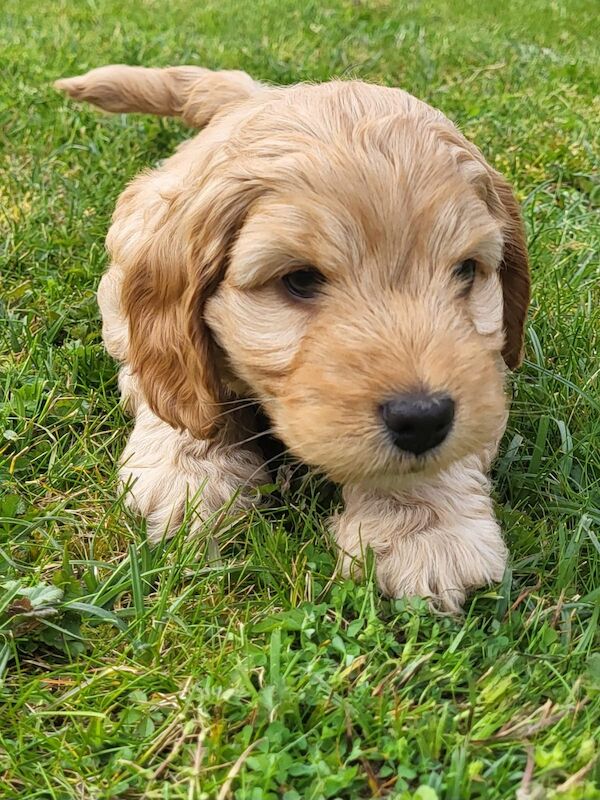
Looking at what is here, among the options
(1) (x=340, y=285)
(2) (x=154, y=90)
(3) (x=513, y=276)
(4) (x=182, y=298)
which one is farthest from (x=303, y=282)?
(2) (x=154, y=90)

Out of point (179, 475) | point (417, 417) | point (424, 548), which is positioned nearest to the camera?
point (417, 417)

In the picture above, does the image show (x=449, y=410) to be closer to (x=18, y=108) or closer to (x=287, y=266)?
(x=287, y=266)

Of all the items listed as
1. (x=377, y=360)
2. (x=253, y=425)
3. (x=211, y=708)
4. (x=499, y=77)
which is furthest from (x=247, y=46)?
(x=211, y=708)

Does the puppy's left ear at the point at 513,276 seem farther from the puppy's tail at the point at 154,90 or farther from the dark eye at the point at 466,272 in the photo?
the puppy's tail at the point at 154,90

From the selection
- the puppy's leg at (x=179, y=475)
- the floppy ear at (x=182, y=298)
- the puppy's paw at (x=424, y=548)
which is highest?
the floppy ear at (x=182, y=298)

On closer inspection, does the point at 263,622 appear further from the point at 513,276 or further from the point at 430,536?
the point at 513,276

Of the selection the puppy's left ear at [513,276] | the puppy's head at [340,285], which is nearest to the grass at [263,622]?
the puppy's left ear at [513,276]
